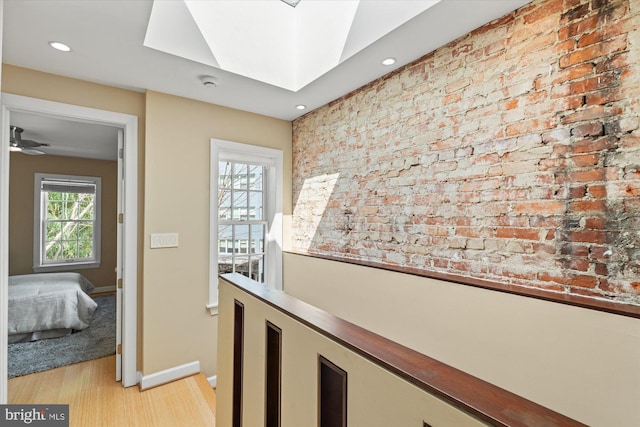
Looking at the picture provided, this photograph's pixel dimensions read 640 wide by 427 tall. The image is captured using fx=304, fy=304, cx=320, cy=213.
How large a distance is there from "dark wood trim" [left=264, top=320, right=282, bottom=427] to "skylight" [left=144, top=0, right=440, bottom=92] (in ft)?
5.79

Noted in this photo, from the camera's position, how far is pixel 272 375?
1.22 m

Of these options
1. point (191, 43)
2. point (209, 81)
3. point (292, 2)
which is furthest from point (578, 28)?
point (209, 81)

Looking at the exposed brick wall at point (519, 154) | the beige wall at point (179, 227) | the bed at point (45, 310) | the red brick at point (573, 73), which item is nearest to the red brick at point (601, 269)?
the exposed brick wall at point (519, 154)

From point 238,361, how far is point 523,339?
1394mm

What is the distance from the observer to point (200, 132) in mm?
2857

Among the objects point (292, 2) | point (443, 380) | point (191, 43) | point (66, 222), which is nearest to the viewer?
point (443, 380)

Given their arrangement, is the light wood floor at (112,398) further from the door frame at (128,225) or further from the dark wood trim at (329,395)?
the dark wood trim at (329,395)

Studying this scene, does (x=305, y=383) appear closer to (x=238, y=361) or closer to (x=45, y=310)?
(x=238, y=361)

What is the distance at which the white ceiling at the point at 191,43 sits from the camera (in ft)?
5.42

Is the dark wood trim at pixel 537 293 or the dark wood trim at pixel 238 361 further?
the dark wood trim at pixel 238 361

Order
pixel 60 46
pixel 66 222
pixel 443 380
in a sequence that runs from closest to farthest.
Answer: pixel 443 380 < pixel 60 46 < pixel 66 222

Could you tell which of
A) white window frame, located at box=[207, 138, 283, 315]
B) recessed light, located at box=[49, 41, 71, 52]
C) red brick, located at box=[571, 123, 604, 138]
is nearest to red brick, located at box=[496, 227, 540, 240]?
red brick, located at box=[571, 123, 604, 138]

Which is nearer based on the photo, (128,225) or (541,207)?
(541,207)

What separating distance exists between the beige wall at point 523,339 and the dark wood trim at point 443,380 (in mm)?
1027
